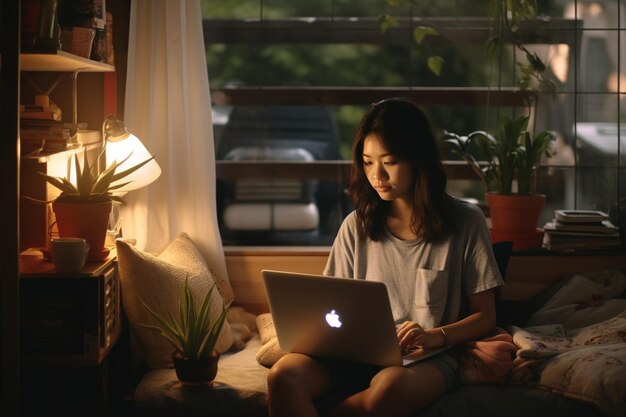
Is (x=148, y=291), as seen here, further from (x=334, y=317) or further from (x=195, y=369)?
(x=334, y=317)

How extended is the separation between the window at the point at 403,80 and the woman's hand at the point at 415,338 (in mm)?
1316

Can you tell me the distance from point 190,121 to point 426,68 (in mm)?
1016

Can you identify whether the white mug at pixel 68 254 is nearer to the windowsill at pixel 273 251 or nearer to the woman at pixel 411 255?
the woman at pixel 411 255

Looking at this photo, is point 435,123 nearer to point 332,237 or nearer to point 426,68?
point 426,68

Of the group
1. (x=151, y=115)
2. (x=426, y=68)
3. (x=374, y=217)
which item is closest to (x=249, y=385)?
(x=374, y=217)

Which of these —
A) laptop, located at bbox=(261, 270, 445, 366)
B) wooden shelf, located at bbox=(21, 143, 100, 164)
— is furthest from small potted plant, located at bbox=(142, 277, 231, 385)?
wooden shelf, located at bbox=(21, 143, 100, 164)

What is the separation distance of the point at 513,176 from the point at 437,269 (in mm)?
908

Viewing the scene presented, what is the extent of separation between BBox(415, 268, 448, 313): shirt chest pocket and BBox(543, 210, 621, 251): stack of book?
93cm

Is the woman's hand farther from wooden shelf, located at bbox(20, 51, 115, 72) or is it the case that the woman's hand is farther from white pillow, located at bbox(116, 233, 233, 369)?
wooden shelf, located at bbox(20, 51, 115, 72)

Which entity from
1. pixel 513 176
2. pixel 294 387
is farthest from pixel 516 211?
pixel 294 387

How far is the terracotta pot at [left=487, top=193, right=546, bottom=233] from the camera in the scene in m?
3.38

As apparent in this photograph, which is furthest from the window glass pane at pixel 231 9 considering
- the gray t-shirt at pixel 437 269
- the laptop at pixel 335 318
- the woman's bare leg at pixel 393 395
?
the woman's bare leg at pixel 393 395

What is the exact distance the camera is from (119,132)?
9.53 ft

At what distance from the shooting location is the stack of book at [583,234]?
3.42m
